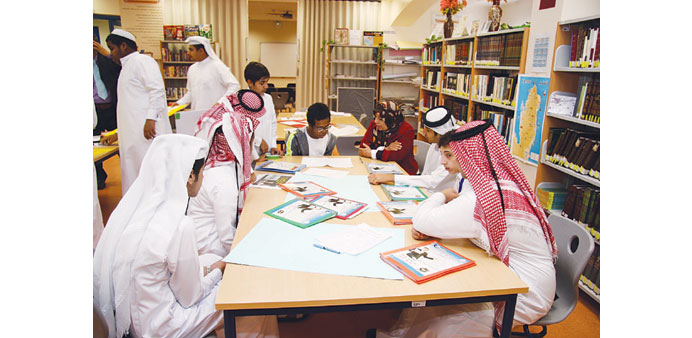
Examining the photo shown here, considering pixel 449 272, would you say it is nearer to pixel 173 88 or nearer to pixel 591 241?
pixel 591 241

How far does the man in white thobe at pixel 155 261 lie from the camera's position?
133 cm

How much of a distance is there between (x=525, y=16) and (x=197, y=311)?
17.2ft

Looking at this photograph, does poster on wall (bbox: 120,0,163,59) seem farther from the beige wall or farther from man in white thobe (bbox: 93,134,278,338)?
man in white thobe (bbox: 93,134,278,338)

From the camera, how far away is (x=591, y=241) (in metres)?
1.68

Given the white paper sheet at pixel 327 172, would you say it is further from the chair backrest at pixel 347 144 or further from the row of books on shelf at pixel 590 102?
the row of books on shelf at pixel 590 102

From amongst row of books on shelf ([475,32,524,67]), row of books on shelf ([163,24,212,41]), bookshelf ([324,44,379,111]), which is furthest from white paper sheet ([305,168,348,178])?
row of books on shelf ([163,24,212,41])

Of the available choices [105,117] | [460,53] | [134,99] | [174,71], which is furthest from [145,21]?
[460,53]

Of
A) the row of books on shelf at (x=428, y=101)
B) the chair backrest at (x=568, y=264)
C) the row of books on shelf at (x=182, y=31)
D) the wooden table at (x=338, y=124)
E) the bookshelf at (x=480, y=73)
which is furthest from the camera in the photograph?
the row of books on shelf at (x=182, y=31)

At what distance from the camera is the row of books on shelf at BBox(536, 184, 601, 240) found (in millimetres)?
2660

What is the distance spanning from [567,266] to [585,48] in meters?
1.71

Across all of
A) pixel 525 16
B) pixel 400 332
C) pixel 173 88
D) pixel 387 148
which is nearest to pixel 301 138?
pixel 387 148

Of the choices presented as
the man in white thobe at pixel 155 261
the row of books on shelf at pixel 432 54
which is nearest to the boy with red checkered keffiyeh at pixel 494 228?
the man in white thobe at pixel 155 261

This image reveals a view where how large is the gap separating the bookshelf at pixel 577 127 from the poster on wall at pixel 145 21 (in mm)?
7141

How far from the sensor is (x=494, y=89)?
4156mm
